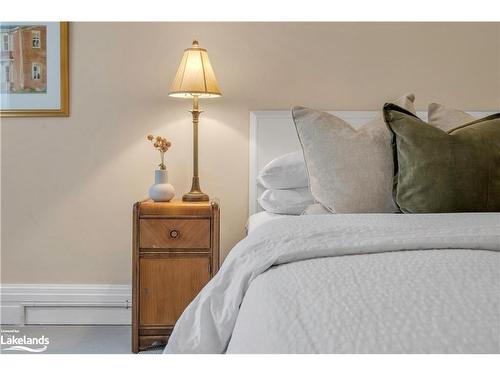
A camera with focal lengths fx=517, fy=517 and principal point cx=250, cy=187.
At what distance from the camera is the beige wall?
267 centimetres

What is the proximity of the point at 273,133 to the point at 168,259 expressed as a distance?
2.79 feet

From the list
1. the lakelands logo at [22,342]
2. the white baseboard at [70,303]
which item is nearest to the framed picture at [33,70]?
the white baseboard at [70,303]

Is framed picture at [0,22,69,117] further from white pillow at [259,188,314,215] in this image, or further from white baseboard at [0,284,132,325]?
white pillow at [259,188,314,215]

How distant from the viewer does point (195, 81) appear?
238 centimetres

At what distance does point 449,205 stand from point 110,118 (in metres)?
1.75

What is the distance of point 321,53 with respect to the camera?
268 centimetres

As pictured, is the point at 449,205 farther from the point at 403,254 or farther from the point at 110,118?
the point at 110,118

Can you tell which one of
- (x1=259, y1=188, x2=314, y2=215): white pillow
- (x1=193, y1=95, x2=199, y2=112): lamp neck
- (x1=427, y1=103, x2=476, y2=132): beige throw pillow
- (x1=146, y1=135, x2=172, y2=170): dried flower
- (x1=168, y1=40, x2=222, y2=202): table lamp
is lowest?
(x1=259, y1=188, x2=314, y2=215): white pillow

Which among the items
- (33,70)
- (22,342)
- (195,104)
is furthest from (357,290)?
(33,70)

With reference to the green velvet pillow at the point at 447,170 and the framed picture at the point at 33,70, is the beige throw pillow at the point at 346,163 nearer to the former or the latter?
the green velvet pillow at the point at 447,170

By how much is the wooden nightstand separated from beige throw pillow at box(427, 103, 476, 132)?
102 centimetres

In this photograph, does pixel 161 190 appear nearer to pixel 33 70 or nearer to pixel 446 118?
pixel 33 70

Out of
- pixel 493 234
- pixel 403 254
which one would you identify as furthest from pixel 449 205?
pixel 403 254

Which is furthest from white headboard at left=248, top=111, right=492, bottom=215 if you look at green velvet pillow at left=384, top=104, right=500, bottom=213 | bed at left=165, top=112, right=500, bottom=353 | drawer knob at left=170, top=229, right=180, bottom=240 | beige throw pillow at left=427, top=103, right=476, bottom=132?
bed at left=165, top=112, right=500, bottom=353
